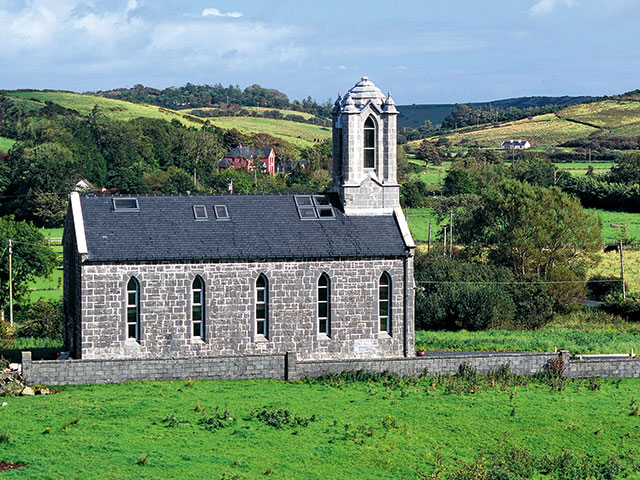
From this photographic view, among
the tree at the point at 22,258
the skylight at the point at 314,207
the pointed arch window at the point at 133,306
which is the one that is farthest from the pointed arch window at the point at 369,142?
the tree at the point at 22,258

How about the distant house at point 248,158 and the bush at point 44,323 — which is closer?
the bush at point 44,323

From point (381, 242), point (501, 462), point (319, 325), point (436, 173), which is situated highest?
point (436, 173)

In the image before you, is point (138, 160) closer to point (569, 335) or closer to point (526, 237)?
point (526, 237)

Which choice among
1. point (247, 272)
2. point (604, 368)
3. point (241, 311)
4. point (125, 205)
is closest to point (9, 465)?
point (241, 311)

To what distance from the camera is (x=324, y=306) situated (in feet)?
145

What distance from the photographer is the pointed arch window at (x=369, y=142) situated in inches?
1857

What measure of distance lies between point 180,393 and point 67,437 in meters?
6.93

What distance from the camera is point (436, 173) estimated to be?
512 feet

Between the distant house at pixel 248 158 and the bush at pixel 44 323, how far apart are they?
88.6 m

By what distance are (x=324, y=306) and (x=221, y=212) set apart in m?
6.33

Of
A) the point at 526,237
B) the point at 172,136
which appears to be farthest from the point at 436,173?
the point at 526,237

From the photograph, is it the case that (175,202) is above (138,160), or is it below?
below

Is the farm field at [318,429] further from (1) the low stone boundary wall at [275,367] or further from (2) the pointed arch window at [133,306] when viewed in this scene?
(2) the pointed arch window at [133,306]

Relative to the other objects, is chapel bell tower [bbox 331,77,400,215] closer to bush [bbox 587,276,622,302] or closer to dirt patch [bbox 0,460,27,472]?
dirt patch [bbox 0,460,27,472]
